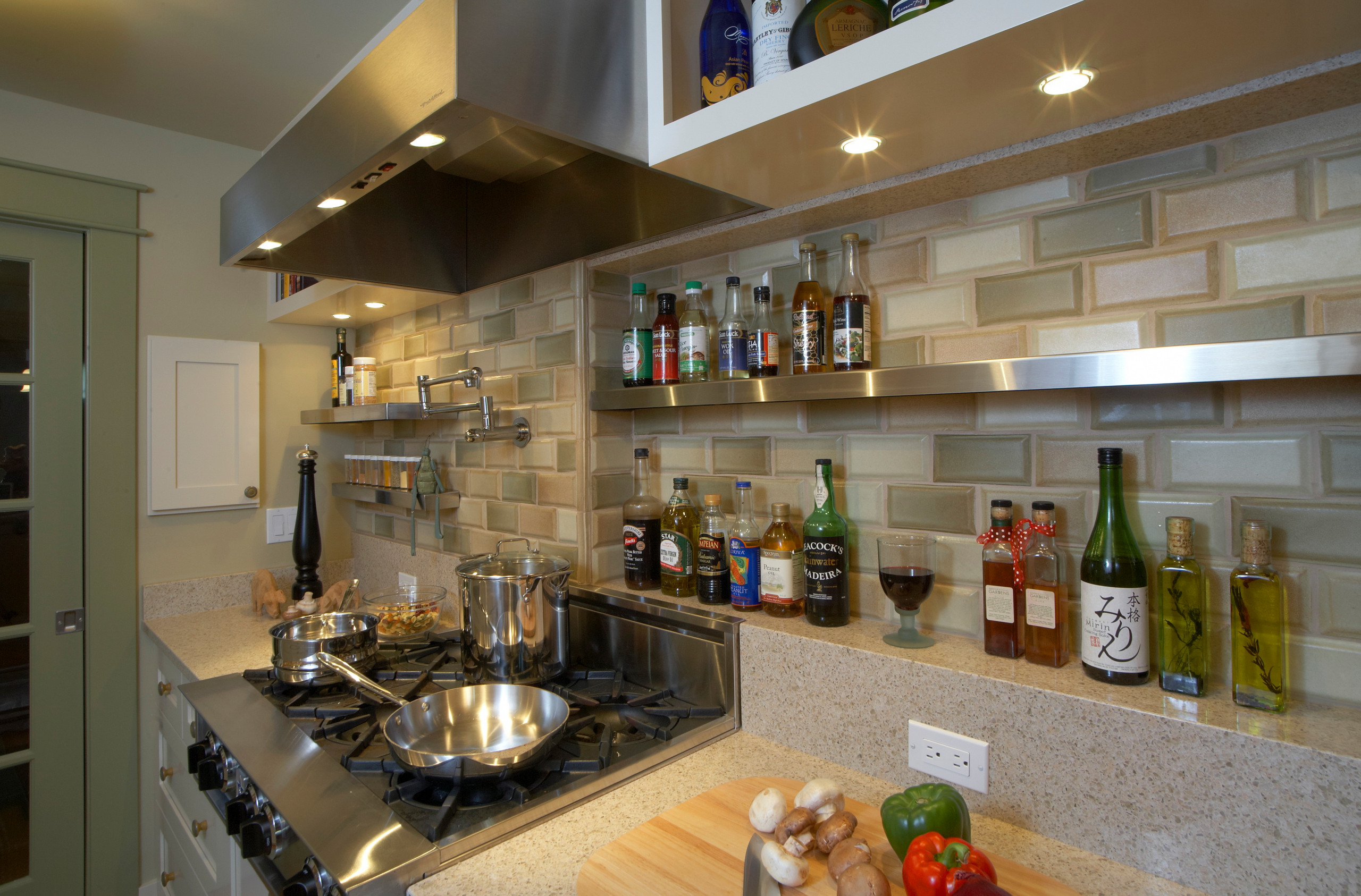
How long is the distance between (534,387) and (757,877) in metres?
1.23

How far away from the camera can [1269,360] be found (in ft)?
2.30

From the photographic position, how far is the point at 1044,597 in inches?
37.3

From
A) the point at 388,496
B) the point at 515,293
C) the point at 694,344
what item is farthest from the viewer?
the point at 388,496

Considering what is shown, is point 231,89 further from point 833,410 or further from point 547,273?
point 833,410

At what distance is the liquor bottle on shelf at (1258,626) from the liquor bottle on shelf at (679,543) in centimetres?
88

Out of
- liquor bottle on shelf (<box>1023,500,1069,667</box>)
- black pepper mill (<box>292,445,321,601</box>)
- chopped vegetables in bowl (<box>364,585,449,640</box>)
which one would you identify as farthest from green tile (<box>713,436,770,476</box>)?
black pepper mill (<box>292,445,321,601</box>)

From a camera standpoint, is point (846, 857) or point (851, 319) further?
point (851, 319)

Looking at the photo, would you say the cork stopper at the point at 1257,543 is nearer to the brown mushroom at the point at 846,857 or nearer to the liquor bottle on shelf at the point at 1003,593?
the liquor bottle on shelf at the point at 1003,593

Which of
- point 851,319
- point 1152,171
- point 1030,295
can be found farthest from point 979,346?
point 1152,171

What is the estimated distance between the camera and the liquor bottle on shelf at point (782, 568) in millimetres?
1219

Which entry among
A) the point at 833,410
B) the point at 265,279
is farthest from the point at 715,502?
the point at 265,279

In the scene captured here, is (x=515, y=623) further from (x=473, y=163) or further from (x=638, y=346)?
(x=473, y=163)

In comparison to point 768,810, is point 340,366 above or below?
above

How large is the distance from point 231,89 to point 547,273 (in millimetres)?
1106
